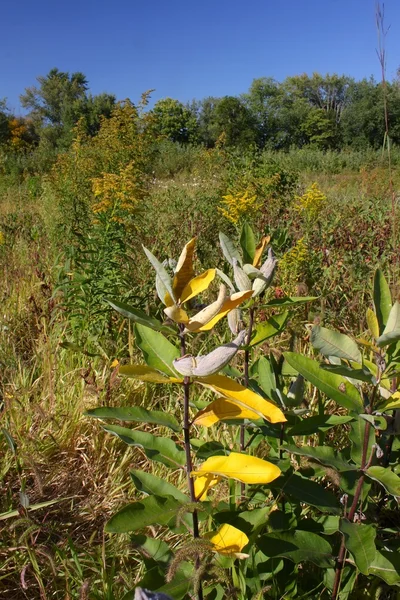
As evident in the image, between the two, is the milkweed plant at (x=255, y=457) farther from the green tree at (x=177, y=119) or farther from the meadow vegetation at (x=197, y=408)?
the green tree at (x=177, y=119)

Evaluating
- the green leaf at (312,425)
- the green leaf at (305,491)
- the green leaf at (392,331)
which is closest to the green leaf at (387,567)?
the green leaf at (305,491)

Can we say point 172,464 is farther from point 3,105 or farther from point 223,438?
point 3,105

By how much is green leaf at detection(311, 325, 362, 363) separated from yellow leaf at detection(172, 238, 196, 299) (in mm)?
244

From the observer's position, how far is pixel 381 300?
38.8 inches

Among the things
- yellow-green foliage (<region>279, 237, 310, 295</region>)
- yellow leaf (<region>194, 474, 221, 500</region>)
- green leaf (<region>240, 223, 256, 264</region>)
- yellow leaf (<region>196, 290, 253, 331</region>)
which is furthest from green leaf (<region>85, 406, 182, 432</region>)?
yellow-green foliage (<region>279, 237, 310, 295</region>)

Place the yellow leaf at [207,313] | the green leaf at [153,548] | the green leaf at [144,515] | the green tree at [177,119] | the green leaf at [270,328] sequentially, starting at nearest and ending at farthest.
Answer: the yellow leaf at [207,313], the green leaf at [144,515], the green leaf at [153,548], the green leaf at [270,328], the green tree at [177,119]

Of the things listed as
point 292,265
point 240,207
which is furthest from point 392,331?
point 240,207

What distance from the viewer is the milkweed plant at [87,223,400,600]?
0.75 m

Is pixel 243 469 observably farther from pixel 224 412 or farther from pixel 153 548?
pixel 153 548

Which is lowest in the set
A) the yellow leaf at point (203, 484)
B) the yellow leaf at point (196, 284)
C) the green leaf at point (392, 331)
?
the yellow leaf at point (203, 484)

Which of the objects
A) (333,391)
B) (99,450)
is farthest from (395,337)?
(99,450)

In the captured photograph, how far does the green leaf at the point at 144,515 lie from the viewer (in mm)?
857

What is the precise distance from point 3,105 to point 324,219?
2648 cm

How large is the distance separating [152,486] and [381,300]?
23.9 inches
